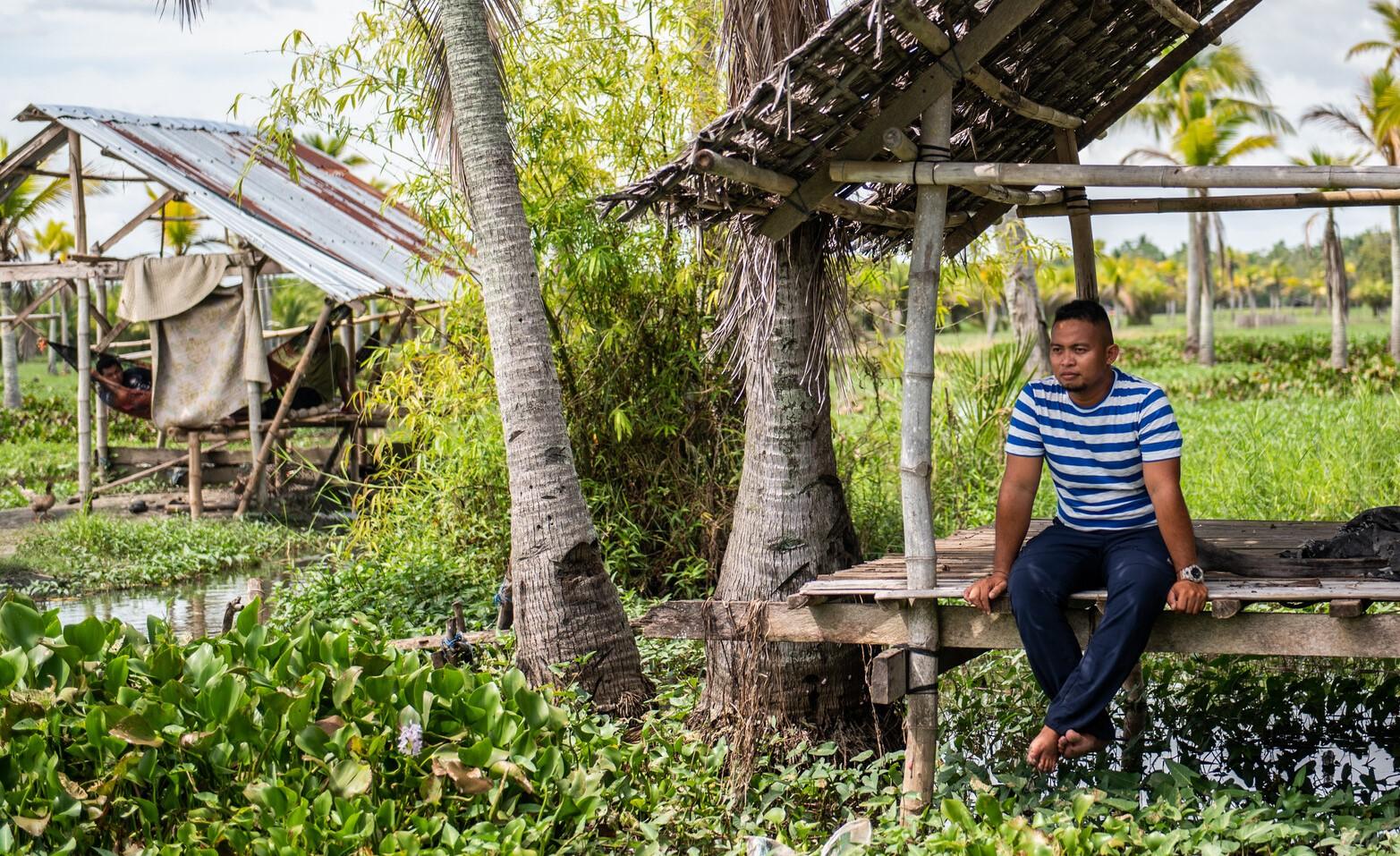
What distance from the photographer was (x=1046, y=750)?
377 cm

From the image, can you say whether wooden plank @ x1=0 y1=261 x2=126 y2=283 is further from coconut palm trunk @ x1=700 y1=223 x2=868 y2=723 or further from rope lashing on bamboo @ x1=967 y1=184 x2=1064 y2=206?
rope lashing on bamboo @ x1=967 y1=184 x2=1064 y2=206

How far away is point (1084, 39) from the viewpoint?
4812 millimetres

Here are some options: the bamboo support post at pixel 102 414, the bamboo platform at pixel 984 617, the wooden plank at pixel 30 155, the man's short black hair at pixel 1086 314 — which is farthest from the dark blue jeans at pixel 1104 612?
the bamboo support post at pixel 102 414

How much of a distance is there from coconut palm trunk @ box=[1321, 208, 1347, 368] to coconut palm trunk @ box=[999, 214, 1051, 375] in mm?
13658

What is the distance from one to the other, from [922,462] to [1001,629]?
1.98 ft

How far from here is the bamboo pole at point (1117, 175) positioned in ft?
11.9

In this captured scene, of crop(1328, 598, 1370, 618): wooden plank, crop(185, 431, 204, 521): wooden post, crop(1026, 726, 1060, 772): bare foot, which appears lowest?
crop(1026, 726, 1060, 772): bare foot

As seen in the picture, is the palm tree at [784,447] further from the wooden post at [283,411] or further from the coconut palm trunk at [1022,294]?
the wooden post at [283,411]

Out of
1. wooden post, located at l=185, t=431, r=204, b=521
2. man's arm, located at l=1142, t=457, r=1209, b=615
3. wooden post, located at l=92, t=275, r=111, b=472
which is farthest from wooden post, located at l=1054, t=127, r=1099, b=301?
wooden post, located at l=92, t=275, r=111, b=472

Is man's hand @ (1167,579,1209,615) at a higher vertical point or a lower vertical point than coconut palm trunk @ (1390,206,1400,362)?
lower

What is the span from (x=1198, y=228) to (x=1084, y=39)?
28165 millimetres

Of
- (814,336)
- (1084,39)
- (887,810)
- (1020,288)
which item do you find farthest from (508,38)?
(1020,288)

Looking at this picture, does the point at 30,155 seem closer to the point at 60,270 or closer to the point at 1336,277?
the point at 60,270

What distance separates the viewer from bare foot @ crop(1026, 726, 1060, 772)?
3770 millimetres
